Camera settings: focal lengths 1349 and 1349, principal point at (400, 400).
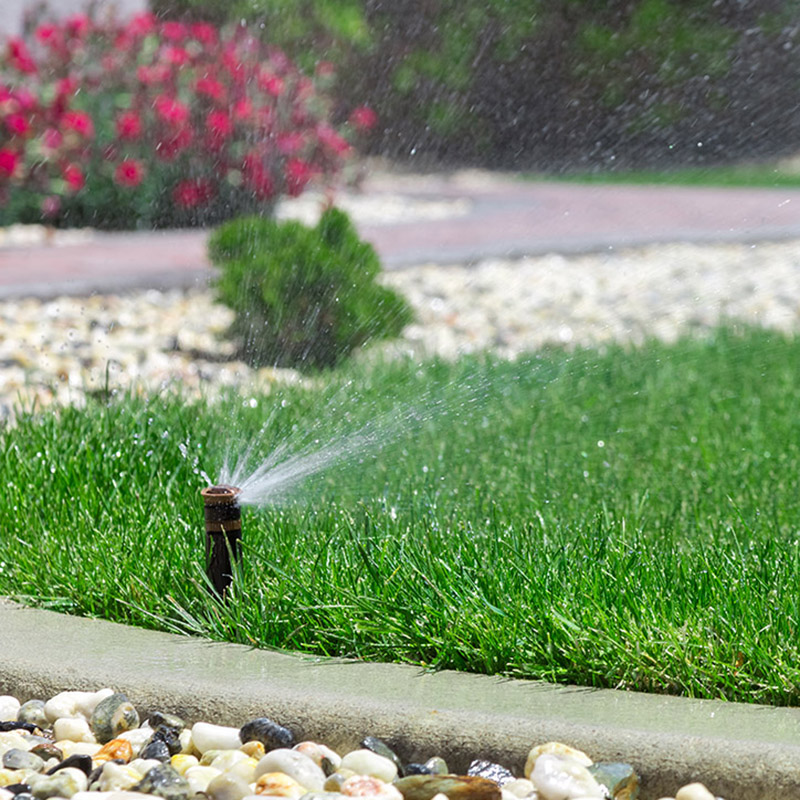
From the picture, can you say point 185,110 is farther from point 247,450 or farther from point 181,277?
point 247,450

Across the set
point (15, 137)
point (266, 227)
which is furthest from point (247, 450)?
point (15, 137)

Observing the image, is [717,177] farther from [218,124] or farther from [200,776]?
[200,776]

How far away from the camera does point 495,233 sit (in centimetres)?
948

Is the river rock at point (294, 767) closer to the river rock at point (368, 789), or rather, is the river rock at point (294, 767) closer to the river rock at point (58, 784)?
the river rock at point (368, 789)

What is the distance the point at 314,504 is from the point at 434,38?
58.5 feet

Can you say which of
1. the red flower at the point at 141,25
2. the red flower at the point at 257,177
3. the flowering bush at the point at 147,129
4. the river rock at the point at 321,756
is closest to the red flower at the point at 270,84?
the flowering bush at the point at 147,129

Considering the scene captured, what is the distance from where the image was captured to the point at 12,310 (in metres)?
6.09

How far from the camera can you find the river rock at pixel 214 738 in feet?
6.67

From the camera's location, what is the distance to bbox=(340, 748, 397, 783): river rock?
75.6 inches

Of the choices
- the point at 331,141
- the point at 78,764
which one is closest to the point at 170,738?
the point at 78,764

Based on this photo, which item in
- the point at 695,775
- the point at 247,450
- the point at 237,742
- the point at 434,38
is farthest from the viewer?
the point at 434,38

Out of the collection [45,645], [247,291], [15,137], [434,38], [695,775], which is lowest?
[695,775]

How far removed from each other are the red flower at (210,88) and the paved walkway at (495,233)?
1.45 m

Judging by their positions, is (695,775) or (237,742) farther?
(237,742)
